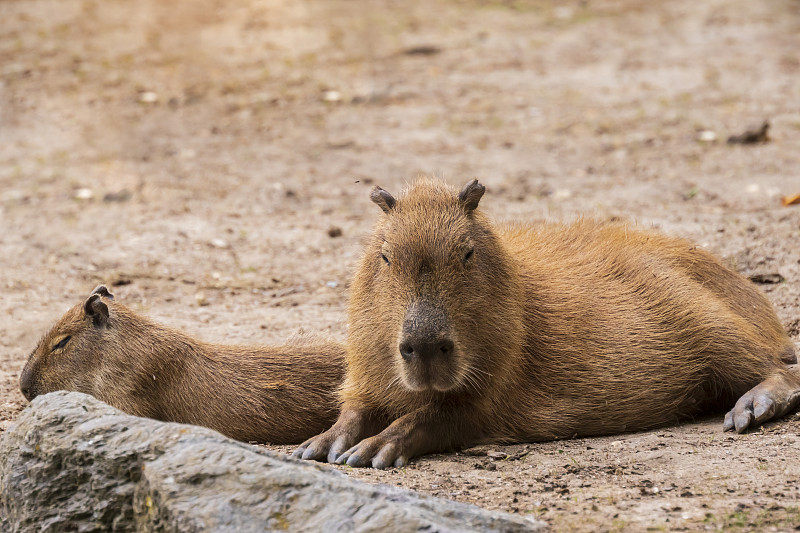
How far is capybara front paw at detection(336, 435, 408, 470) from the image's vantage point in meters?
4.05

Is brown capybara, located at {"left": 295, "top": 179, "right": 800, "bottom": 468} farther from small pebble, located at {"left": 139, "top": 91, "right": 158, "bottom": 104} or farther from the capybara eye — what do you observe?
small pebble, located at {"left": 139, "top": 91, "right": 158, "bottom": 104}

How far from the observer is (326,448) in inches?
169

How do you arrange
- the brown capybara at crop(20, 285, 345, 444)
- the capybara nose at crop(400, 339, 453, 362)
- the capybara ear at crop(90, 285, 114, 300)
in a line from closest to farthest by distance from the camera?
the capybara nose at crop(400, 339, 453, 362) < the brown capybara at crop(20, 285, 345, 444) < the capybara ear at crop(90, 285, 114, 300)

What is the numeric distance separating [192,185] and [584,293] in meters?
4.81

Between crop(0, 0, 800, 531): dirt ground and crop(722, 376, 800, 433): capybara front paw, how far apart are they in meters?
0.06

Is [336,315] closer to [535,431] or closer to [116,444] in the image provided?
[535,431]

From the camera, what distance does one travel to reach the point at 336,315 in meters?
6.17

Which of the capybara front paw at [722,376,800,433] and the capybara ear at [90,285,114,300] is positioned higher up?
the capybara ear at [90,285,114,300]

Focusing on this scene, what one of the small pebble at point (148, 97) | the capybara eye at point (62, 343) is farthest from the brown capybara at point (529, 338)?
the small pebble at point (148, 97)

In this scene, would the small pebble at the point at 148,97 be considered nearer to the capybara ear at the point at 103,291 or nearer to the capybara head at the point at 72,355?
the capybara ear at the point at 103,291

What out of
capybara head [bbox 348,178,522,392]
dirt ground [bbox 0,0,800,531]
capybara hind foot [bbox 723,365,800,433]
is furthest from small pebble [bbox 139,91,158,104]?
capybara hind foot [bbox 723,365,800,433]

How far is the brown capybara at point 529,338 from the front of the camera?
4016 millimetres

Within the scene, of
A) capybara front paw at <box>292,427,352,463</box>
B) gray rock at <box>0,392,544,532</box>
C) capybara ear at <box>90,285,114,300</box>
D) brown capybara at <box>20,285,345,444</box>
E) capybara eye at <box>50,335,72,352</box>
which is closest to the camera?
gray rock at <box>0,392,544,532</box>

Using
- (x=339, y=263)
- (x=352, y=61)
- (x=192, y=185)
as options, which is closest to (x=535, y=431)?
(x=339, y=263)
